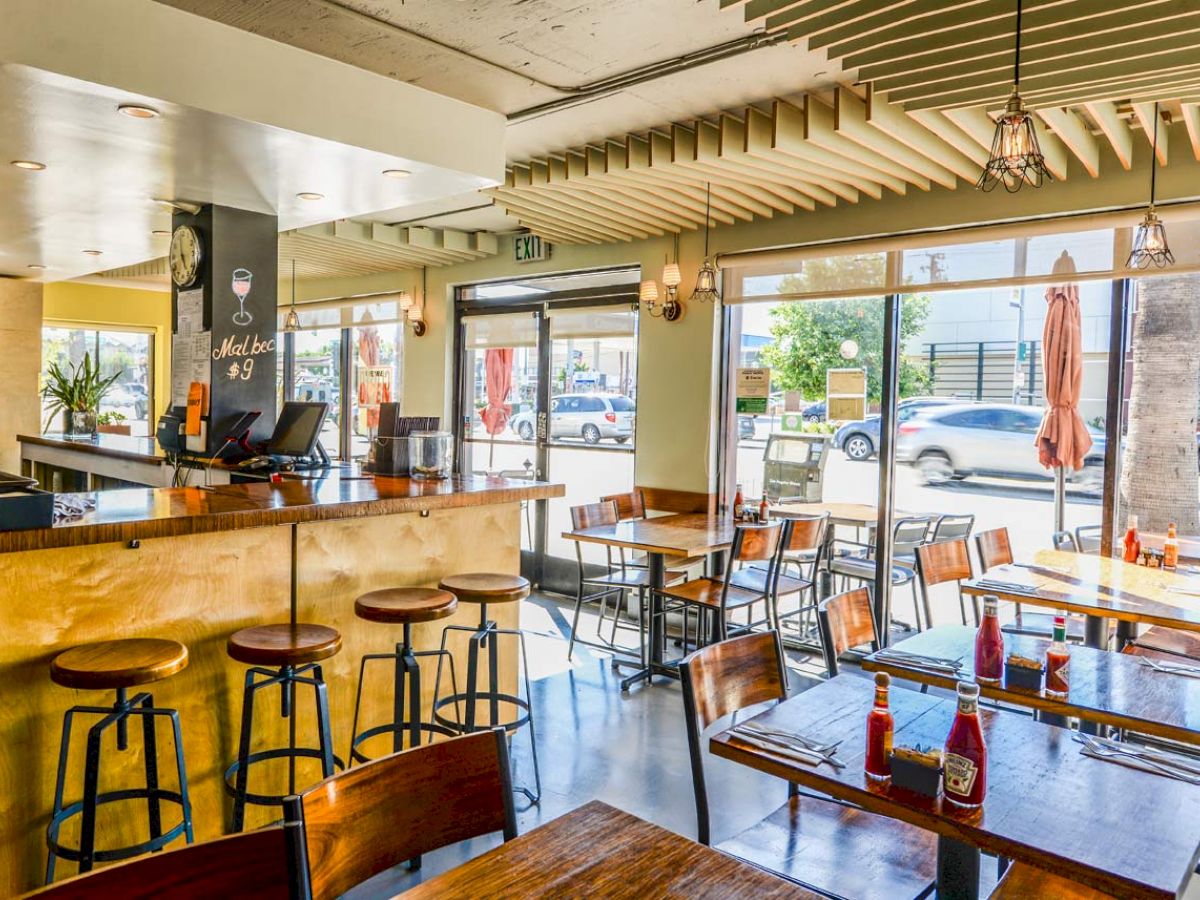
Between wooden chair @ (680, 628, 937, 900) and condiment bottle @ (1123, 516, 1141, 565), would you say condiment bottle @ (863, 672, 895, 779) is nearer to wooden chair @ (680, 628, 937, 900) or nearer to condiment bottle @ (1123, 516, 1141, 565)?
wooden chair @ (680, 628, 937, 900)

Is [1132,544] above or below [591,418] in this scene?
below

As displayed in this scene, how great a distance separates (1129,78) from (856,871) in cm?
266

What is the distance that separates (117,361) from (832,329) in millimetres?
8876

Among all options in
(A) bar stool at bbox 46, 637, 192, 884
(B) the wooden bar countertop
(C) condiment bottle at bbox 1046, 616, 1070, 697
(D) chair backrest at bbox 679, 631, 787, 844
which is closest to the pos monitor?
(B) the wooden bar countertop

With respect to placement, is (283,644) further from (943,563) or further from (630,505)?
(630,505)

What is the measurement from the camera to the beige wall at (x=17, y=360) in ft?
25.7

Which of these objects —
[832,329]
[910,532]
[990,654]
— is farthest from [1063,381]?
[990,654]

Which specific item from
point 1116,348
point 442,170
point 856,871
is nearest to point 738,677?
point 856,871

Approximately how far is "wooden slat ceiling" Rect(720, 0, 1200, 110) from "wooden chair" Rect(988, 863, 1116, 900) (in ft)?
7.55

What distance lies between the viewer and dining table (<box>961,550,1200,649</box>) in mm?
3098

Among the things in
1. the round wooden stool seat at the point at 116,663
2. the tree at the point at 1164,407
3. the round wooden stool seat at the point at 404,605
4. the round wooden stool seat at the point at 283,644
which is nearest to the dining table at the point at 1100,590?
the tree at the point at 1164,407

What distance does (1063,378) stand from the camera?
4531 mm

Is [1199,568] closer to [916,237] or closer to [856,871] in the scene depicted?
[916,237]

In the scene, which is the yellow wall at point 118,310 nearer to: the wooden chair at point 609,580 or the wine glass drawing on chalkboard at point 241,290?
the wine glass drawing on chalkboard at point 241,290
